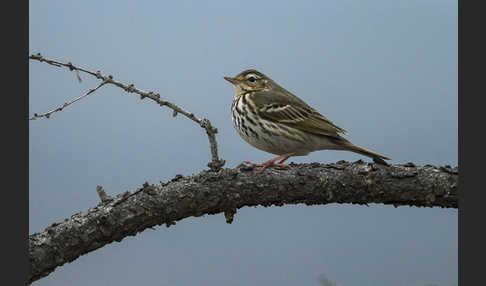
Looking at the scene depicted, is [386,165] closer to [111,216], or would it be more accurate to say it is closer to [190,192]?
[190,192]

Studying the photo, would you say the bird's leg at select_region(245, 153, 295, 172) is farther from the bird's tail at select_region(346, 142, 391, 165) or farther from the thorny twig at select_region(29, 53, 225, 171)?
the bird's tail at select_region(346, 142, 391, 165)

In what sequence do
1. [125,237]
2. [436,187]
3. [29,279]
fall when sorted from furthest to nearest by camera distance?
[436,187] < [125,237] < [29,279]

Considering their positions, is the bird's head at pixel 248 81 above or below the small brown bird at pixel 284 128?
above

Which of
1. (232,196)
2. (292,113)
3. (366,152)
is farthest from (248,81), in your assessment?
(232,196)

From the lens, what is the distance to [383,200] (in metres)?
4.62

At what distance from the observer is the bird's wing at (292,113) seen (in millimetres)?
5188

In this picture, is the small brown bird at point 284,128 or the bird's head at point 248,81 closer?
the small brown bird at point 284,128

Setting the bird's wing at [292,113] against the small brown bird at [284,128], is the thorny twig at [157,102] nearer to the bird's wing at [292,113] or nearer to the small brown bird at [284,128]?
the small brown bird at [284,128]

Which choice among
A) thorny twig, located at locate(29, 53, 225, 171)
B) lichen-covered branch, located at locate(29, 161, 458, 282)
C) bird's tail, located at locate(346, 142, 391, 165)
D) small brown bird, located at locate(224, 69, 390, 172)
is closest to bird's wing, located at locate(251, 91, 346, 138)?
small brown bird, located at locate(224, 69, 390, 172)

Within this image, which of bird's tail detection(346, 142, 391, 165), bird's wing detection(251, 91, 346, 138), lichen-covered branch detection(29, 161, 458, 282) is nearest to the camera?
lichen-covered branch detection(29, 161, 458, 282)

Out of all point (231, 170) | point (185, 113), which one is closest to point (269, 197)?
point (231, 170)

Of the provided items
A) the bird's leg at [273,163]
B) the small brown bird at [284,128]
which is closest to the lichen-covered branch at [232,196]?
the bird's leg at [273,163]

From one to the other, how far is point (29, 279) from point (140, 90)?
5.43 ft

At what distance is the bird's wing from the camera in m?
5.19
